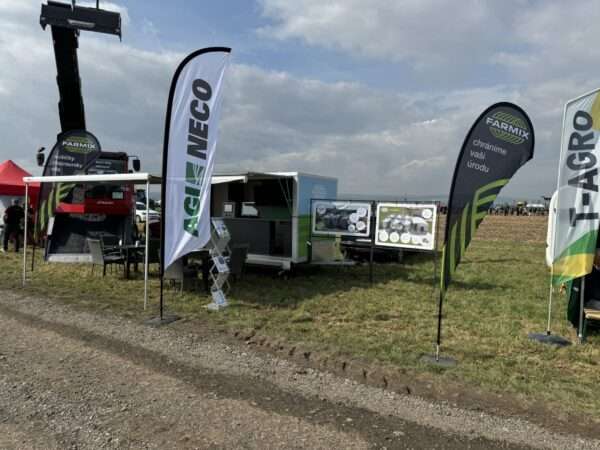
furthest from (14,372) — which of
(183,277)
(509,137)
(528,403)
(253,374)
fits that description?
(509,137)

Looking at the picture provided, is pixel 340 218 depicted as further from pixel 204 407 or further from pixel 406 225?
pixel 204 407

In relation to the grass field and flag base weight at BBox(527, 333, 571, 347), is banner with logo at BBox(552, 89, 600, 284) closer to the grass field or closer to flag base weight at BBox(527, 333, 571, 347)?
flag base weight at BBox(527, 333, 571, 347)

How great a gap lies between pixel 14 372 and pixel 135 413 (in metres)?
1.53

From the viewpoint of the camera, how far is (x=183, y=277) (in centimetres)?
721

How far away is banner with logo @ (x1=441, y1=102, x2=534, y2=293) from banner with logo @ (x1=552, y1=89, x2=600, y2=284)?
0.54 meters

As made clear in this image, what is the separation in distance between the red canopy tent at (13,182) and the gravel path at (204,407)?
10220mm

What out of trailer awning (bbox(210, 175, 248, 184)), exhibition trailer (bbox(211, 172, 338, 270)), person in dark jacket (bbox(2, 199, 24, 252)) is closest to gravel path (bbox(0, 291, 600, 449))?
trailer awning (bbox(210, 175, 248, 184))

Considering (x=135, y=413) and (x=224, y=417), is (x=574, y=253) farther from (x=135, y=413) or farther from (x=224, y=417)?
(x=135, y=413)

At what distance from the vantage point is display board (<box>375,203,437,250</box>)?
26.6 feet

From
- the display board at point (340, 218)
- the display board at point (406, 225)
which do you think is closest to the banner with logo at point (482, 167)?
the display board at point (406, 225)

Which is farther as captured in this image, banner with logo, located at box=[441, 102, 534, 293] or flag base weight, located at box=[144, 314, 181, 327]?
flag base weight, located at box=[144, 314, 181, 327]

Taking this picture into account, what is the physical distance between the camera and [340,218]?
893 centimetres

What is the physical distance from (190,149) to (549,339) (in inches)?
192

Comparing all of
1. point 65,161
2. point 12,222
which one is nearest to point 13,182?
point 12,222
